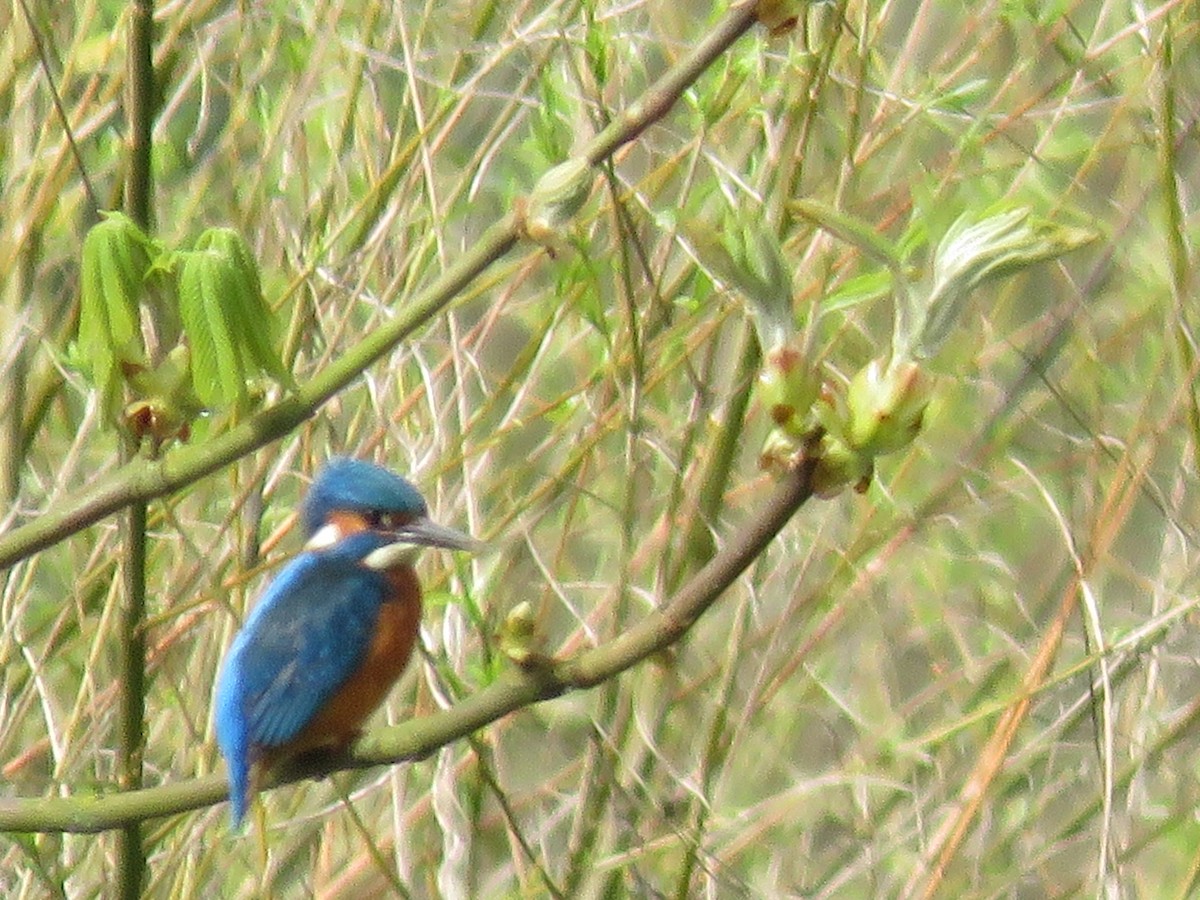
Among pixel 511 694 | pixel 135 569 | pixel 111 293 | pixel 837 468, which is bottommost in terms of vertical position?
pixel 135 569

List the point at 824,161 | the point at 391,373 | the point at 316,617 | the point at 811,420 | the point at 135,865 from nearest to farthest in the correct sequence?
the point at 811,420 < the point at 135,865 < the point at 316,617 < the point at 391,373 < the point at 824,161

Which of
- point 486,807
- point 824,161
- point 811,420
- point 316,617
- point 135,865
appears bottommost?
point 486,807

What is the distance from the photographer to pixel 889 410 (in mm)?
981

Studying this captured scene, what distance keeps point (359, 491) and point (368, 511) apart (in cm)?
5

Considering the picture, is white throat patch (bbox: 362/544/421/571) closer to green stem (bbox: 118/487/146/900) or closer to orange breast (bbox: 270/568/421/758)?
Answer: orange breast (bbox: 270/568/421/758)

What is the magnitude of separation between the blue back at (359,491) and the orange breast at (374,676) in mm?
128

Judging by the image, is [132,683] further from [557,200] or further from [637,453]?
[557,200]

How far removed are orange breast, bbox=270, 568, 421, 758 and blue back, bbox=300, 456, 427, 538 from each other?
0.13m

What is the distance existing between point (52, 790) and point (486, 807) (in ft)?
2.90

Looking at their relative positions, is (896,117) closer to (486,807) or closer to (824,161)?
(824,161)

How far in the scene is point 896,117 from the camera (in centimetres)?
272

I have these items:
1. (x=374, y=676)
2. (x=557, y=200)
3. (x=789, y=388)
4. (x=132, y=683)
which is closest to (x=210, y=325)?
(x=557, y=200)

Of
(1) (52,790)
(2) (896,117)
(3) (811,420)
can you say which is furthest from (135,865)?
(2) (896,117)

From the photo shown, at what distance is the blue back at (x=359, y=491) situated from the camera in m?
2.09
